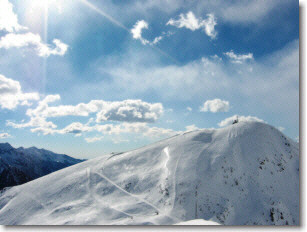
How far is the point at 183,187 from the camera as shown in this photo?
1008cm

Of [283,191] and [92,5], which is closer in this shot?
[283,191]

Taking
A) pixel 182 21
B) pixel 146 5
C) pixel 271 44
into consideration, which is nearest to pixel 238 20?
pixel 271 44

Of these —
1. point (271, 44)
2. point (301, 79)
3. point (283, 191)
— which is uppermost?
point (271, 44)

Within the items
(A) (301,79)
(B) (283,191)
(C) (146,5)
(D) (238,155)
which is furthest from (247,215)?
(C) (146,5)

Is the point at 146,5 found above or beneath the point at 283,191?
above

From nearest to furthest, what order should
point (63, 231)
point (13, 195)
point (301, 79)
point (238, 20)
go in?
point (63, 231), point (301, 79), point (238, 20), point (13, 195)

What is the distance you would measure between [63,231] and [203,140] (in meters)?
9.71

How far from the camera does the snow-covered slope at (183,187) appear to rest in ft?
29.7

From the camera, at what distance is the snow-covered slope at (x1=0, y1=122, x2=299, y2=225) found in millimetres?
9039

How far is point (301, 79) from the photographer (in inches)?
390

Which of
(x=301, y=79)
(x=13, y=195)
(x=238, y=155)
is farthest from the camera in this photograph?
(x=13, y=195)

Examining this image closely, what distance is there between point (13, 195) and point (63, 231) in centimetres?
688

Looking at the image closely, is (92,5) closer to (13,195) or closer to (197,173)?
(197,173)

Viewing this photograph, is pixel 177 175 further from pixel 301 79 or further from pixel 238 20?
pixel 238 20
